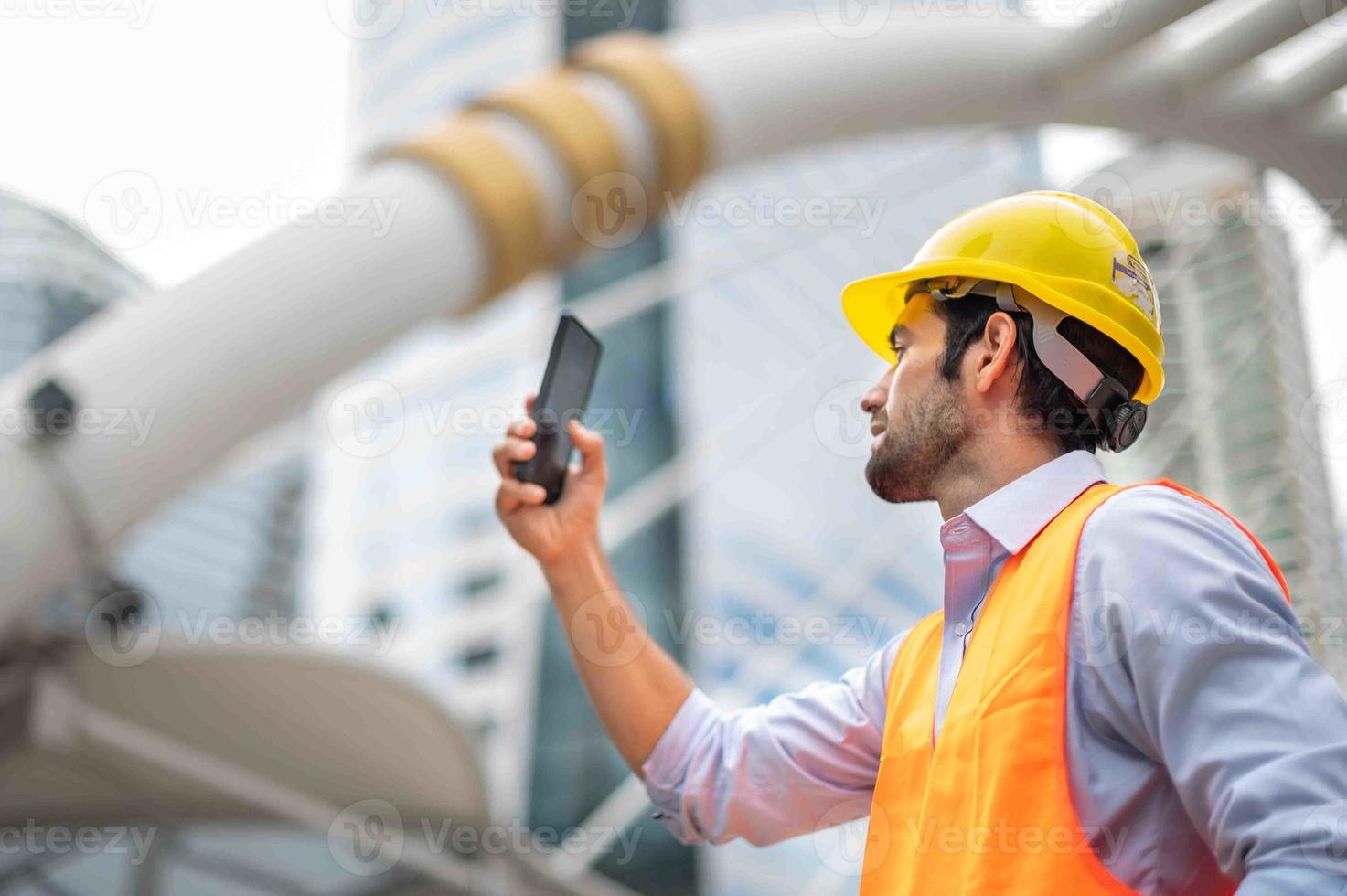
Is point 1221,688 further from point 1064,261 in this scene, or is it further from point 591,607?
point 591,607

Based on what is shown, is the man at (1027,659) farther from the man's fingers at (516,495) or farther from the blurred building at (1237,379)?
the blurred building at (1237,379)

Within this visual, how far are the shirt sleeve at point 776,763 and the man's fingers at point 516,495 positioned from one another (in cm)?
42

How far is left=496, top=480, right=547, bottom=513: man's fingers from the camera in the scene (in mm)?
2031

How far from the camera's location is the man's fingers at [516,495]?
203 centimetres

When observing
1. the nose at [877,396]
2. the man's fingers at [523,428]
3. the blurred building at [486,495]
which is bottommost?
the blurred building at [486,495]

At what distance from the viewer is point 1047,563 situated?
1.49m

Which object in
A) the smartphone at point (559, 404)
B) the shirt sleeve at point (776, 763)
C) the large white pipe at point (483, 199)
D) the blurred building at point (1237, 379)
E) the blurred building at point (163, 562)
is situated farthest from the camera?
the blurred building at point (163, 562)

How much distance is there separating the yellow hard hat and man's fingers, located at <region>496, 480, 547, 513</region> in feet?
2.12

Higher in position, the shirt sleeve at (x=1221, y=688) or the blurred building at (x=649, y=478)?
the shirt sleeve at (x=1221, y=688)

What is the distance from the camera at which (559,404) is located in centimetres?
208

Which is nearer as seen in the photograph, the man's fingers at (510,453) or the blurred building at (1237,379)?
the man's fingers at (510,453)

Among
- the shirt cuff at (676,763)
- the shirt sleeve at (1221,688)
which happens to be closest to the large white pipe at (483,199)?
the shirt cuff at (676,763)

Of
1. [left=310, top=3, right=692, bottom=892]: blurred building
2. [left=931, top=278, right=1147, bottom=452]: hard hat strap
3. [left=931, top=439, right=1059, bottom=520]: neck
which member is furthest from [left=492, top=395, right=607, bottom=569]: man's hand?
[left=310, top=3, right=692, bottom=892]: blurred building

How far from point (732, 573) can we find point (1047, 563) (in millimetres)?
32755
